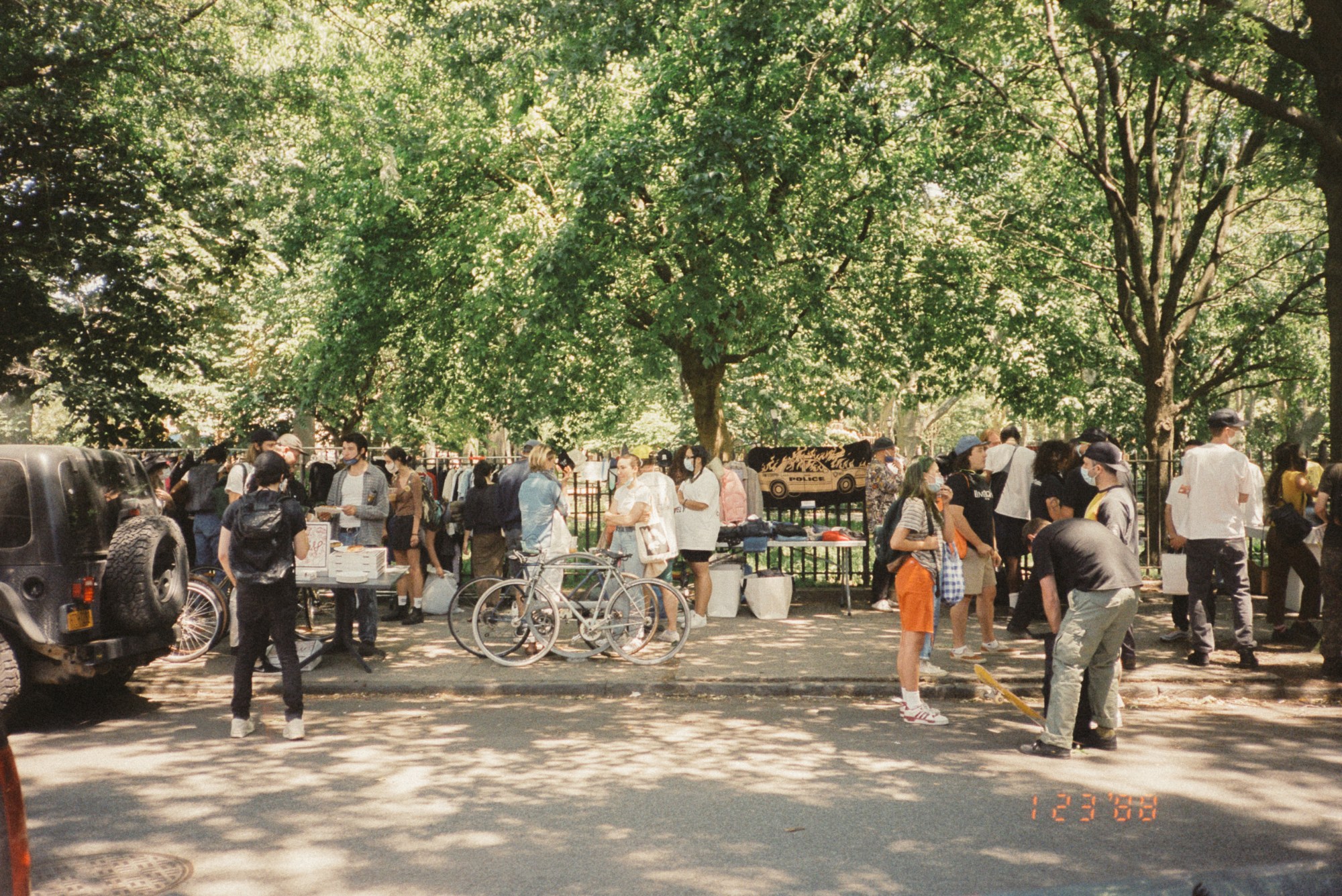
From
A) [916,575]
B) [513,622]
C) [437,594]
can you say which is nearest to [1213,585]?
[916,575]

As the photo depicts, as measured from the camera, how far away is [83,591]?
7.72 metres

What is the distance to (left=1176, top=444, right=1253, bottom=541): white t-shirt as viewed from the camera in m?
9.09

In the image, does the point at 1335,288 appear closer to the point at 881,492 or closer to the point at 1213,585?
the point at 1213,585

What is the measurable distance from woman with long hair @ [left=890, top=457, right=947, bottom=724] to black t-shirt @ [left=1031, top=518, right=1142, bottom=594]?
998 millimetres

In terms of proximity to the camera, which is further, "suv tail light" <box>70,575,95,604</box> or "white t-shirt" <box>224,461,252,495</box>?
"white t-shirt" <box>224,461,252,495</box>

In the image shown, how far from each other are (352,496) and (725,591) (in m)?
4.33

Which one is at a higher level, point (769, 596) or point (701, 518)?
point (701, 518)

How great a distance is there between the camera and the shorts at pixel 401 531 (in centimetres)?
1241

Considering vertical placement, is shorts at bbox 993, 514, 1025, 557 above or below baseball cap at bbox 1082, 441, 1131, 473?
below

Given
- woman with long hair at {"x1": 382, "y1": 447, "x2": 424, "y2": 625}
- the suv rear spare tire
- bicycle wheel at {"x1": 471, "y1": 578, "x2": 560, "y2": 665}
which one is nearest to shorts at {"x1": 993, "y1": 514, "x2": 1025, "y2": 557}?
bicycle wheel at {"x1": 471, "y1": 578, "x2": 560, "y2": 665}

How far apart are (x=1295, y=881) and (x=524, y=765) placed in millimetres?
4651

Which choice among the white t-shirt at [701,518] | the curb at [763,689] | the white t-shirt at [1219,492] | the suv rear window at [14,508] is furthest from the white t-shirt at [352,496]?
the white t-shirt at [1219,492]

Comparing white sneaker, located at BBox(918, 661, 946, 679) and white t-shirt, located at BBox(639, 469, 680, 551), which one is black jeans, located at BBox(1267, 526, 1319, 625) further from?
white t-shirt, located at BBox(639, 469, 680, 551)

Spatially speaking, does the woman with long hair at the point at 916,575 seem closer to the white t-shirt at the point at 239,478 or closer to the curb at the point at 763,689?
the curb at the point at 763,689
